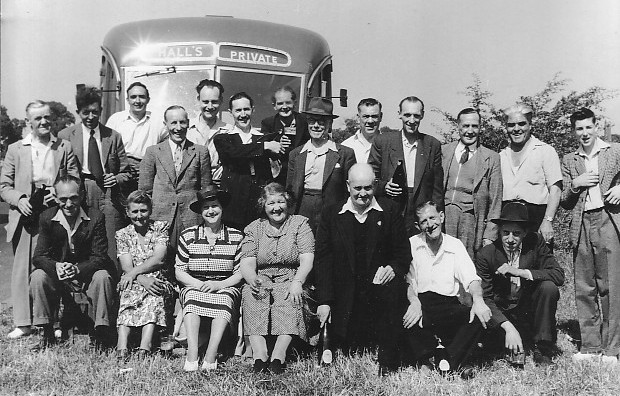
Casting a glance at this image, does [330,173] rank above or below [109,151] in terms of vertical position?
below

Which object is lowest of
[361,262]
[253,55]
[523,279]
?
[523,279]

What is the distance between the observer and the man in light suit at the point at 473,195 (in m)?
5.00

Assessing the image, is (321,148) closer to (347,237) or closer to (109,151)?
(347,237)

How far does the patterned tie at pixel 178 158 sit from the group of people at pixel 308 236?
27mm

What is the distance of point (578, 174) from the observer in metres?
4.88

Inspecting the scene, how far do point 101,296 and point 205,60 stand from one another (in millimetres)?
3362

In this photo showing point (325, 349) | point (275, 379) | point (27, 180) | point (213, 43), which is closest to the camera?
point (275, 379)

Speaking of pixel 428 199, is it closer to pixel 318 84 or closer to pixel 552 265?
pixel 552 265

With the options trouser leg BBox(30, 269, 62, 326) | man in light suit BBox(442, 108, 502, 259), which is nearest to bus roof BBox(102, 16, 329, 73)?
man in light suit BBox(442, 108, 502, 259)

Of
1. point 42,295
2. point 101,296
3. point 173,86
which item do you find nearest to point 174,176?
point 101,296

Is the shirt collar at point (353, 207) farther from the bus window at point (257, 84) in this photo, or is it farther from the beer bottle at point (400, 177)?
the bus window at point (257, 84)

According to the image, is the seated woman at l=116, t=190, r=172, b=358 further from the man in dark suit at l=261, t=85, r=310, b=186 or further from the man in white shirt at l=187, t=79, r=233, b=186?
the man in dark suit at l=261, t=85, r=310, b=186

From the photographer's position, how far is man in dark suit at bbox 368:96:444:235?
16.6 feet

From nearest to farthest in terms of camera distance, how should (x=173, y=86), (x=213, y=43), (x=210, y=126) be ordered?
1. (x=210, y=126)
2. (x=173, y=86)
3. (x=213, y=43)
